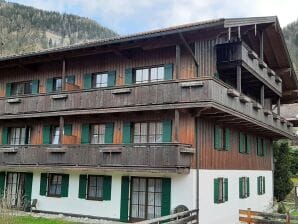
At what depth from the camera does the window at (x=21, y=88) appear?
2522 cm

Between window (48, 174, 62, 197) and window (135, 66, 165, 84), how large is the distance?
6.69 meters

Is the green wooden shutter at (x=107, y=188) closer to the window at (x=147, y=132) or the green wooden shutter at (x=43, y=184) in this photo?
the window at (x=147, y=132)

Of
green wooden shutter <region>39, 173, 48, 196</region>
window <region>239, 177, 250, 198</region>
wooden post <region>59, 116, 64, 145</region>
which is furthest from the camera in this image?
window <region>239, 177, 250, 198</region>

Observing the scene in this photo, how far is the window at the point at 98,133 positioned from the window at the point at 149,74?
9.89 ft

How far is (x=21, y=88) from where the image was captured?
25.7 metres

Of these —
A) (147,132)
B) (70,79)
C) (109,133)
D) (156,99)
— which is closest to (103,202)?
(109,133)

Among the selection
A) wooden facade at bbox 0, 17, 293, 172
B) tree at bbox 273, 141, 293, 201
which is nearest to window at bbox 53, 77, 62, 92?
wooden facade at bbox 0, 17, 293, 172

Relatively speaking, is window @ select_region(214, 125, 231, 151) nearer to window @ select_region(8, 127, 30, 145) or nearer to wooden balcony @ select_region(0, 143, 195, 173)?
wooden balcony @ select_region(0, 143, 195, 173)

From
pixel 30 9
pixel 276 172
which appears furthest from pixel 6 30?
pixel 276 172

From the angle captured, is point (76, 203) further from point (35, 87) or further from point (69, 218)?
point (35, 87)

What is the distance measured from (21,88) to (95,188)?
8.94 metres

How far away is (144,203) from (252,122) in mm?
6956

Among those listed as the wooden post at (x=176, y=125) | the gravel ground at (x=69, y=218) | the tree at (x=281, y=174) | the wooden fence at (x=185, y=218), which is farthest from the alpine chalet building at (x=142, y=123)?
the tree at (x=281, y=174)

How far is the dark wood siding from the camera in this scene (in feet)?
62.7
